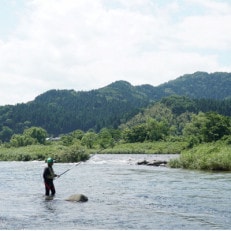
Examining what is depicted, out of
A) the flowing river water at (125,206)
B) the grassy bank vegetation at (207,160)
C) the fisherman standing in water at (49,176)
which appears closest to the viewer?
the flowing river water at (125,206)

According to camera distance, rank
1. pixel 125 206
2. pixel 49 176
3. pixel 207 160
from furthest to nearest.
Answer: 1. pixel 207 160
2. pixel 49 176
3. pixel 125 206

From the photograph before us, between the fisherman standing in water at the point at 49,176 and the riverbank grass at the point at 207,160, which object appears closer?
the fisherman standing in water at the point at 49,176

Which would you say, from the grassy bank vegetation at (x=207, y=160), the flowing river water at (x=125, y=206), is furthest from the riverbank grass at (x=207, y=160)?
the flowing river water at (x=125, y=206)

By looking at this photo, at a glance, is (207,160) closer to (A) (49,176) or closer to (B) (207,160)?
(B) (207,160)

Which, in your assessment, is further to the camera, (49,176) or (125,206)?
(49,176)

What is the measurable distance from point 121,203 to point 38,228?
8219 millimetres

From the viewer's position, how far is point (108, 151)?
11681 cm

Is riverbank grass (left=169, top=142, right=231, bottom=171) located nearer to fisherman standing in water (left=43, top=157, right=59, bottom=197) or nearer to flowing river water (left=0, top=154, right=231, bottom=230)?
flowing river water (left=0, top=154, right=231, bottom=230)

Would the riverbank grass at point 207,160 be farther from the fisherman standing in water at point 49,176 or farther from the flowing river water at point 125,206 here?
the fisherman standing in water at point 49,176

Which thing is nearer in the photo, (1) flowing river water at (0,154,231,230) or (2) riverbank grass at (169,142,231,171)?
(1) flowing river water at (0,154,231,230)

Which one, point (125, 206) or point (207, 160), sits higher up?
point (207, 160)

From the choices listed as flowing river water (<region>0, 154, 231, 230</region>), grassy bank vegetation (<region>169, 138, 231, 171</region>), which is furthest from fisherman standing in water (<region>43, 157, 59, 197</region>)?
grassy bank vegetation (<region>169, 138, 231, 171</region>)

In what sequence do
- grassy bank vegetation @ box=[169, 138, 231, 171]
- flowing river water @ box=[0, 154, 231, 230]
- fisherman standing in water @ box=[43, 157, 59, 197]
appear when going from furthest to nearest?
grassy bank vegetation @ box=[169, 138, 231, 171], fisherman standing in water @ box=[43, 157, 59, 197], flowing river water @ box=[0, 154, 231, 230]

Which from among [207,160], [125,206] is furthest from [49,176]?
[207,160]
